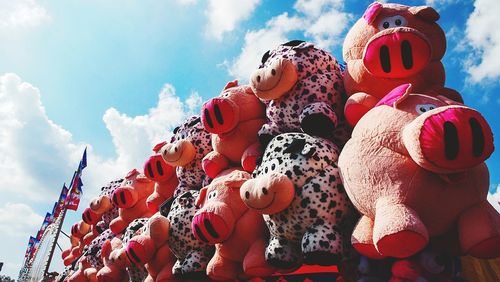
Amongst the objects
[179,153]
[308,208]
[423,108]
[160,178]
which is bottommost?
[308,208]

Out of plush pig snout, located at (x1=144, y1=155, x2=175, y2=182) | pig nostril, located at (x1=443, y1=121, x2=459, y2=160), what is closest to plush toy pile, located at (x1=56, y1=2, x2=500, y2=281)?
pig nostril, located at (x1=443, y1=121, x2=459, y2=160)

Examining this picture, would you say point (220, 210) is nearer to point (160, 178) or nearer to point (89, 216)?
point (160, 178)

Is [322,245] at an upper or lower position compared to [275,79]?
lower

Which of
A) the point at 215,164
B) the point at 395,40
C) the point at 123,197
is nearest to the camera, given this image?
the point at 395,40

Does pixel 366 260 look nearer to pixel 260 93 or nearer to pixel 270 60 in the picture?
pixel 260 93

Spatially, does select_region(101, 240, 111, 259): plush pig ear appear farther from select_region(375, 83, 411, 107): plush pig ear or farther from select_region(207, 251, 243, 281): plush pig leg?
select_region(375, 83, 411, 107): plush pig ear

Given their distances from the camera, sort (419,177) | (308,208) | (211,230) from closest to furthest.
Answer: (419,177) → (308,208) → (211,230)

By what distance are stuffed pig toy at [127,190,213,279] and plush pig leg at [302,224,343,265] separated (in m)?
1.16

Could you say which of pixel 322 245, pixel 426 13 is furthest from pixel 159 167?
pixel 426 13

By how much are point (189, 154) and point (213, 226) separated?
43.4 inches

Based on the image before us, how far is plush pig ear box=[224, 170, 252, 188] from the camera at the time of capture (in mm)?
2730

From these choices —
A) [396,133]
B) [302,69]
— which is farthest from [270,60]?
[396,133]

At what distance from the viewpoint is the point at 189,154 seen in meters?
3.43

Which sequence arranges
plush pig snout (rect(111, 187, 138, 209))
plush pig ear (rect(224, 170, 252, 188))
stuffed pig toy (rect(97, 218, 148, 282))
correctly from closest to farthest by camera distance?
plush pig ear (rect(224, 170, 252, 188)), stuffed pig toy (rect(97, 218, 148, 282)), plush pig snout (rect(111, 187, 138, 209))
